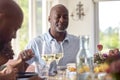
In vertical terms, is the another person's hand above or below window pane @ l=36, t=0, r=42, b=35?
below

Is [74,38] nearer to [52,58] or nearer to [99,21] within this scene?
[52,58]

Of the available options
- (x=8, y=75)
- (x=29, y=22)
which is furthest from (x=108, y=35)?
(x=8, y=75)

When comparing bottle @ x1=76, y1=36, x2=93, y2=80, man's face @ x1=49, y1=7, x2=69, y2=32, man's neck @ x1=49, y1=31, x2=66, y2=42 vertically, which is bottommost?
bottle @ x1=76, y1=36, x2=93, y2=80

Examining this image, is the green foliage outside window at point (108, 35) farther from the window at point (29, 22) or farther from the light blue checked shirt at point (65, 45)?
the light blue checked shirt at point (65, 45)

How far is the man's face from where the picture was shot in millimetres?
2601

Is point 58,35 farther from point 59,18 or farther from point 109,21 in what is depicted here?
point 109,21

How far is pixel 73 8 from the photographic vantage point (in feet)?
16.8

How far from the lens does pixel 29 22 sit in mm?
3861

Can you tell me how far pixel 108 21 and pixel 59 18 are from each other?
8.03ft

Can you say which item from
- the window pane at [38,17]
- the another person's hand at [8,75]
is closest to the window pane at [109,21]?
the window pane at [38,17]

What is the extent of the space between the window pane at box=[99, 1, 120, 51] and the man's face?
7.69ft

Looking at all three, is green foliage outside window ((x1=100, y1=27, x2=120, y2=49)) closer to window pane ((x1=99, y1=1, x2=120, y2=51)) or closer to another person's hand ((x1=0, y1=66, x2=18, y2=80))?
window pane ((x1=99, y1=1, x2=120, y2=51))

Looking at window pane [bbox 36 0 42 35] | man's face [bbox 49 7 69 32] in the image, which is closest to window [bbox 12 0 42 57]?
window pane [bbox 36 0 42 35]

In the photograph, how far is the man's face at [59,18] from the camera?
2601mm
